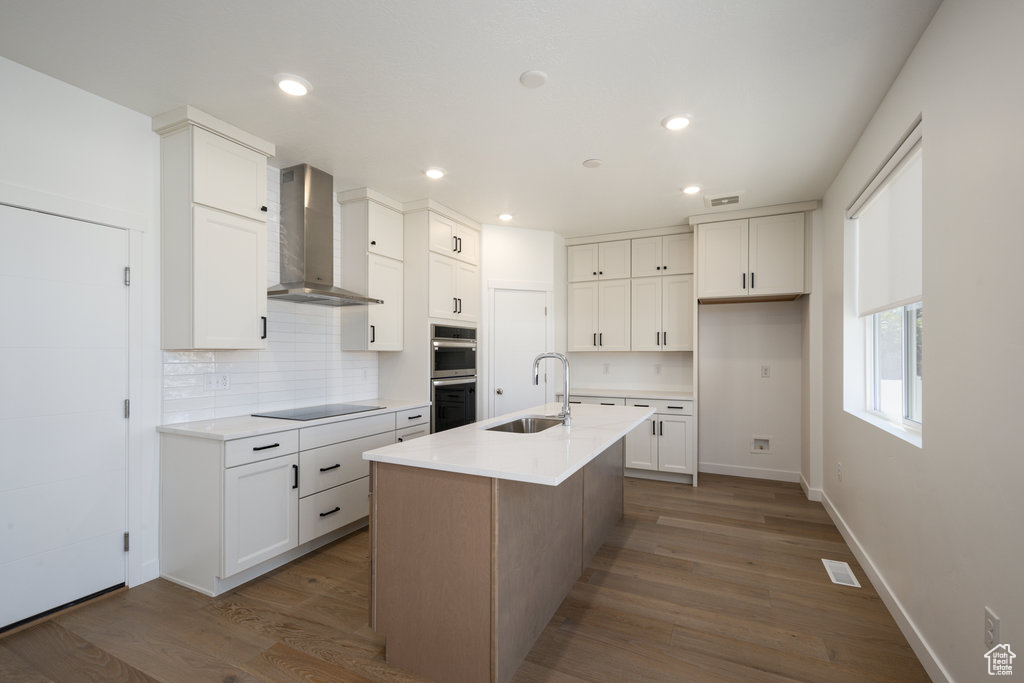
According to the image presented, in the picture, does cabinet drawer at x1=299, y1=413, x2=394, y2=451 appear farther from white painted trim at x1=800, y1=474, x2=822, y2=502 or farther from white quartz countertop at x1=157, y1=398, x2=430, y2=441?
white painted trim at x1=800, y1=474, x2=822, y2=502

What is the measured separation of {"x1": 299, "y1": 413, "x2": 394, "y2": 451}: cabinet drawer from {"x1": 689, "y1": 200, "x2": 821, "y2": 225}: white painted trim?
3.40 metres

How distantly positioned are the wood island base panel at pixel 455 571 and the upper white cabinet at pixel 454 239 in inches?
105

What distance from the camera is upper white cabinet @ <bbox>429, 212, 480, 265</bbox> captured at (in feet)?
13.9

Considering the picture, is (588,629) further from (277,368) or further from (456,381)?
(277,368)

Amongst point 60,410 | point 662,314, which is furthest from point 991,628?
point 60,410

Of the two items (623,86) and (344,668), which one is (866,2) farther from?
(344,668)

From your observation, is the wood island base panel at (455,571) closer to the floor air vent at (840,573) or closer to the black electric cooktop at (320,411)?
the black electric cooktop at (320,411)

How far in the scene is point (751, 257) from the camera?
440 centimetres

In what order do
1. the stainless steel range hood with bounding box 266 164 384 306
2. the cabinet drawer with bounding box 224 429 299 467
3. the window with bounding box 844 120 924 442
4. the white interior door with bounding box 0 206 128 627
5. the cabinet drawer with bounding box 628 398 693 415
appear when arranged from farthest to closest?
the cabinet drawer with bounding box 628 398 693 415, the stainless steel range hood with bounding box 266 164 384 306, the cabinet drawer with bounding box 224 429 299 467, the window with bounding box 844 120 924 442, the white interior door with bounding box 0 206 128 627

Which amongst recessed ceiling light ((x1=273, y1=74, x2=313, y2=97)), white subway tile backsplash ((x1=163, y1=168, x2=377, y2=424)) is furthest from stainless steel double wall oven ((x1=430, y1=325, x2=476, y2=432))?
recessed ceiling light ((x1=273, y1=74, x2=313, y2=97))

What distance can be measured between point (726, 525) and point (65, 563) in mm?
4059

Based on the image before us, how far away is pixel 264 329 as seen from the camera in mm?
3045

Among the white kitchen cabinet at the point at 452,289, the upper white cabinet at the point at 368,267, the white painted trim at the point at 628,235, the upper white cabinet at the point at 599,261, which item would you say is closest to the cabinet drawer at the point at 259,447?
the upper white cabinet at the point at 368,267

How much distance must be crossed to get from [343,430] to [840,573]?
3193 mm
